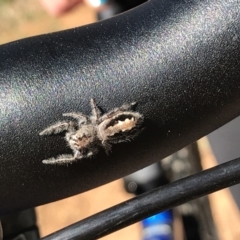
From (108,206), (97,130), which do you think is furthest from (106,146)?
(108,206)

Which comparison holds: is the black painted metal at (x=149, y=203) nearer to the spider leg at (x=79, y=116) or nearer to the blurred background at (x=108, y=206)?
the spider leg at (x=79, y=116)

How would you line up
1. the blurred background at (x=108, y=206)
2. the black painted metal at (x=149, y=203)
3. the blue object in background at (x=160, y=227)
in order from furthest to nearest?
the blurred background at (x=108, y=206) → the blue object in background at (x=160, y=227) → the black painted metal at (x=149, y=203)

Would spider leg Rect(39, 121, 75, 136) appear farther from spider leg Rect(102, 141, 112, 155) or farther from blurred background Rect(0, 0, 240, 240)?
blurred background Rect(0, 0, 240, 240)

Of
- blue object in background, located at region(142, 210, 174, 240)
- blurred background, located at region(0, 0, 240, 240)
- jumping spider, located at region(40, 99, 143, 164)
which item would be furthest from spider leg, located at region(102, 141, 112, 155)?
blurred background, located at region(0, 0, 240, 240)

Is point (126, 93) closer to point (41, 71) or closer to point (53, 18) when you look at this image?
point (41, 71)

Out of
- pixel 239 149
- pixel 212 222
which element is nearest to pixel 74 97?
pixel 239 149

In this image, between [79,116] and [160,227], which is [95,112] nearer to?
[79,116]

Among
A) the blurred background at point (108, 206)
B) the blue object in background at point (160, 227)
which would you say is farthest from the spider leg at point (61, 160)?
the blurred background at point (108, 206)
